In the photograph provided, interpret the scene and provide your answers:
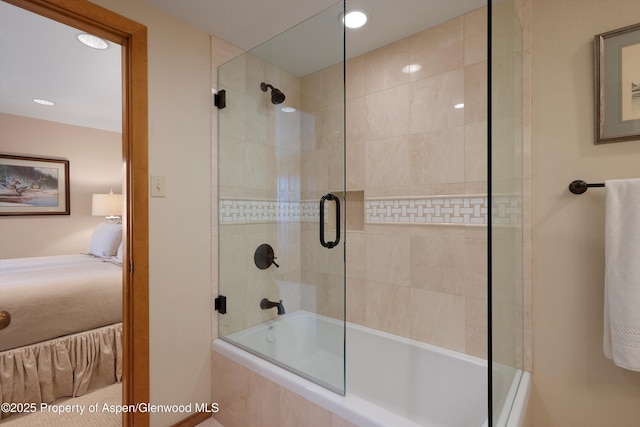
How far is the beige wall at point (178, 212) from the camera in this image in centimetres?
165

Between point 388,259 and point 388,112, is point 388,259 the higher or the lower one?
the lower one

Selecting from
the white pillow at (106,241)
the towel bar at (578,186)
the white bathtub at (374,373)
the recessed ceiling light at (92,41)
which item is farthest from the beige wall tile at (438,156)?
the white pillow at (106,241)

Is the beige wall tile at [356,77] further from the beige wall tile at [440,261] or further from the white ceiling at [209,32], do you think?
the beige wall tile at [440,261]

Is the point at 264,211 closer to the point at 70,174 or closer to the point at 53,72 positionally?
the point at 53,72

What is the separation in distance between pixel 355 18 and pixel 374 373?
2090 millimetres

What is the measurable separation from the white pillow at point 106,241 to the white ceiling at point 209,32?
1527 mm

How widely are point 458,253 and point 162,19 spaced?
2076 millimetres

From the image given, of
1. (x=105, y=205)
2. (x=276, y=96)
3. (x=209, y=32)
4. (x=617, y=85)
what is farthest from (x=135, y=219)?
(x=105, y=205)

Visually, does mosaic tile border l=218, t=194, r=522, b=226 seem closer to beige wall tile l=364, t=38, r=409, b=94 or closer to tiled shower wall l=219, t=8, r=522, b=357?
tiled shower wall l=219, t=8, r=522, b=357

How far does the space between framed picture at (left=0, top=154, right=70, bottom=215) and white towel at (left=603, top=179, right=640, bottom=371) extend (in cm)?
532

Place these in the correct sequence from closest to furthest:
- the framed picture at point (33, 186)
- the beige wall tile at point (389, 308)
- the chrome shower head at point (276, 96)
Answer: the chrome shower head at point (276, 96) → the beige wall tile at point (389, 308) → the framed picture at point (33, 186)

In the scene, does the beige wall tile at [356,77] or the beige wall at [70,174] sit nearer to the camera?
the beige wall tile at [356,77]

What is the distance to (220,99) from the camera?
1.93m

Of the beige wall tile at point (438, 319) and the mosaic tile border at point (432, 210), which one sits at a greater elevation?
the mosaic tile border at point (432, 210)
